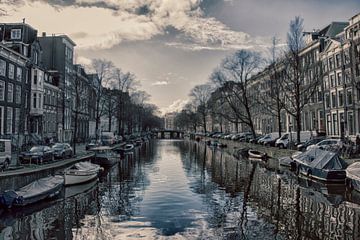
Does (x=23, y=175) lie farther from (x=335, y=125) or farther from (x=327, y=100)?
(x=327, y=100)

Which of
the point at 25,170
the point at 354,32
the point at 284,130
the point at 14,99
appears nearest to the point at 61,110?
the point at 14,99

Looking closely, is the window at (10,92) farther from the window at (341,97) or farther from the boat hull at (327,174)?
the window at (341,97)

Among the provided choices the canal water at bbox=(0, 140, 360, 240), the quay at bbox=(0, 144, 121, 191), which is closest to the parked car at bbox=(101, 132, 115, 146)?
the quay at bbox=(0, 144, 121, 191)

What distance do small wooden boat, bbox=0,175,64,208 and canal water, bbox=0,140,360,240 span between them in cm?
40

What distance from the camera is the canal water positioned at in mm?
12125

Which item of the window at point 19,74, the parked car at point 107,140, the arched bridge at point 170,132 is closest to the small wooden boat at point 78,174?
the window at point 19,74

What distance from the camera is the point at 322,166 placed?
77.9 ft

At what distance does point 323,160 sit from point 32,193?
64.1 ft

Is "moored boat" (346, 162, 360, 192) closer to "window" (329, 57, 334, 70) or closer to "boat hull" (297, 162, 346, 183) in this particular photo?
"boat hull" (297, 162, 346, 183)

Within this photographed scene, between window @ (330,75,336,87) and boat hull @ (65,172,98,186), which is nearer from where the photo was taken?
boat hull @ (65,172,98,186)

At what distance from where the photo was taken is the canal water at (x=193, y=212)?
12125 mm

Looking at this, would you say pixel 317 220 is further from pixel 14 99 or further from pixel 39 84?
pixel 39 84

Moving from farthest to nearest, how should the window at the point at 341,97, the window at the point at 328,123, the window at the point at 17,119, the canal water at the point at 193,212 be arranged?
1. the window at the point at 328,123
2. the window at the point at 341,97
3. the window at the point at 17,119
4. the canal water at the point at 193,212

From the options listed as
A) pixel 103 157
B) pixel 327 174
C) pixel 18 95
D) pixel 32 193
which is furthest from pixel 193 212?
pixel 18 95
